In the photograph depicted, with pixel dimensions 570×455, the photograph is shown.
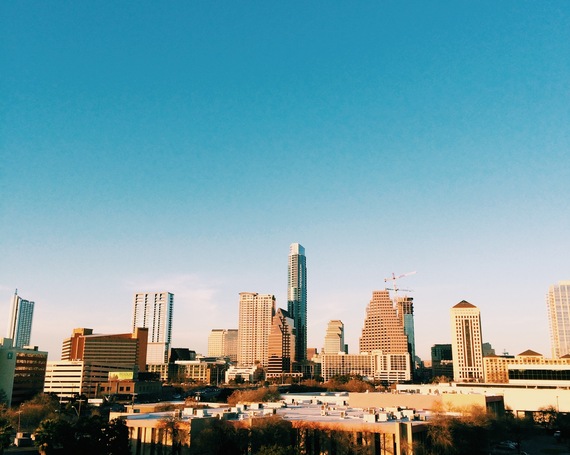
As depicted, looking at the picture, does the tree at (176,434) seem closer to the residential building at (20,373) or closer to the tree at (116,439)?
the tree at (116,439)

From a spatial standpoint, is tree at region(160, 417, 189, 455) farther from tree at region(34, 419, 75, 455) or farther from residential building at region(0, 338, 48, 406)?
residential building at region(0, 338, 48, 406)

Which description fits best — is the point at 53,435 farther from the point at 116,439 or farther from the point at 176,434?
the point at 176,434

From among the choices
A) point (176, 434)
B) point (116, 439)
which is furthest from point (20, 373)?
point (176, 434)

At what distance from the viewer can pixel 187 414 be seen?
8519cm

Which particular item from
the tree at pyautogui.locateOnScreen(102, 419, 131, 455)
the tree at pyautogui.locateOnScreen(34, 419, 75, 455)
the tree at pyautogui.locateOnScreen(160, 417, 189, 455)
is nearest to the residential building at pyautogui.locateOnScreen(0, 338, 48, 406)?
the tree at pyautogui.locateOnScreen(34, 419, 75, 455)

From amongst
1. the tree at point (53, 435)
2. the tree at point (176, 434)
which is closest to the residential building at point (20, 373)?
the tree at point (53, 435)

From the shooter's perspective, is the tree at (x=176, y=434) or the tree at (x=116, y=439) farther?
the tree at (x=116, y=439)

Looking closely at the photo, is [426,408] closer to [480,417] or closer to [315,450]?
[480,417]

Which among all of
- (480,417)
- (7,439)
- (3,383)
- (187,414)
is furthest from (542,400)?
→ (3,383)

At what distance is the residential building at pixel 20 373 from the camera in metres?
178

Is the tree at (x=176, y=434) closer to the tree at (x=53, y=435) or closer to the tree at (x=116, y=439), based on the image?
the tree at (x=116, y=439)

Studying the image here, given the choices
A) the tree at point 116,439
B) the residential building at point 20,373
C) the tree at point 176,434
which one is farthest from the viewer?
the residential building at point 20,373

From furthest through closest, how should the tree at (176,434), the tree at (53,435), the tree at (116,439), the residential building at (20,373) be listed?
the residential building at (20,373)
the tree at (53,435)
the tree at (116,439)
the tree at (176,434)

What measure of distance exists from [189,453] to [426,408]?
6269cm
